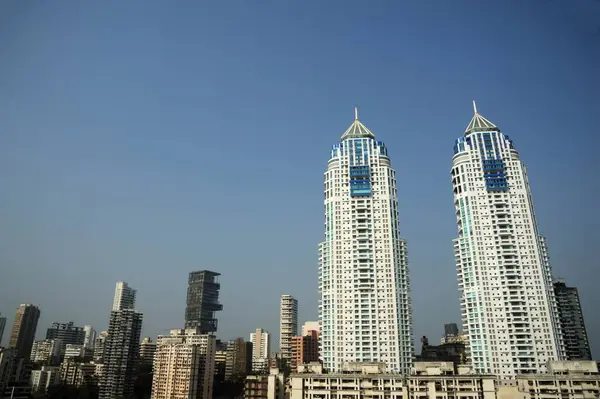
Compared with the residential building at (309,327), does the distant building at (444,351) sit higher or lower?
lower

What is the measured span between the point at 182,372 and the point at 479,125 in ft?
268

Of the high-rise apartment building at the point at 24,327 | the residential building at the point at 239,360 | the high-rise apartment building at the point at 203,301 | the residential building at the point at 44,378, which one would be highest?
the high-rise apartment building at the point at 203,301

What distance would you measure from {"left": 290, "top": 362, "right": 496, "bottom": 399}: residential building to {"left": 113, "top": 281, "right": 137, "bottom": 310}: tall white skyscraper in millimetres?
143229

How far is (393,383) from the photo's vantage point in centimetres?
5609

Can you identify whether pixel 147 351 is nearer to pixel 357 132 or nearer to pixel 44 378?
pixel 44 378

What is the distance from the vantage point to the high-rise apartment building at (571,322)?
88062mm

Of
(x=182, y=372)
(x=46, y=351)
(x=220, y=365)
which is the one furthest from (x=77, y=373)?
(x=46, y=351)

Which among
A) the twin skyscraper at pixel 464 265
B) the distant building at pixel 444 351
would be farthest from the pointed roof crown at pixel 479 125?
the distant building at pixel 444 351

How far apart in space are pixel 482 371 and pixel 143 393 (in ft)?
300

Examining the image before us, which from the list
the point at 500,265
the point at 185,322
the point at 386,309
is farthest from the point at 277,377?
the point at 185,322

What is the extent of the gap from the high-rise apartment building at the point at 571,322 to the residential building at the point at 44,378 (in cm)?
11935

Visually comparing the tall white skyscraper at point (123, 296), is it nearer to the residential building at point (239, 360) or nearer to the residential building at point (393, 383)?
the residential building at point (239, 360)

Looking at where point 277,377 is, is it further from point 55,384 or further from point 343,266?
point 55,384

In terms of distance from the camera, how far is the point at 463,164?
75.2 metres
